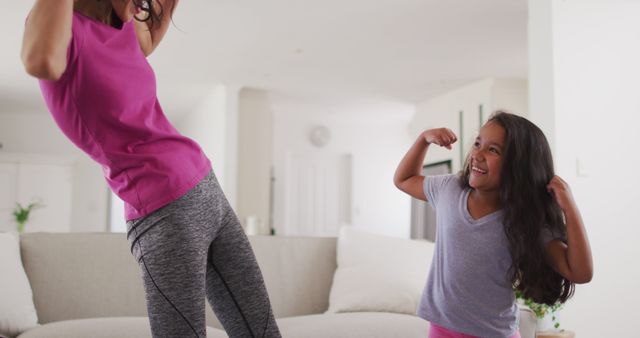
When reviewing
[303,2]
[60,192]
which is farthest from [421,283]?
[60,192]

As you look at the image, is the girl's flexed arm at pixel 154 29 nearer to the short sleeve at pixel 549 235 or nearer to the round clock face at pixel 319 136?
the short sleeve at pixel 549 235

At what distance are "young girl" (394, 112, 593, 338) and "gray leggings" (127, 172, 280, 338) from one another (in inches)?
23.1

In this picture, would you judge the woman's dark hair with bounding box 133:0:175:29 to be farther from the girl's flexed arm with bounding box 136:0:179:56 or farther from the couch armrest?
the couch armrest

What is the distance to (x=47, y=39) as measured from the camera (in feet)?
2.42

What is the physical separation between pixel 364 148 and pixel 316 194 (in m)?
1.24

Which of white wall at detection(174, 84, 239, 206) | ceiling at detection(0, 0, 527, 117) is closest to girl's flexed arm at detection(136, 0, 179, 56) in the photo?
ceiling at detection(0, 0, 527, 117)

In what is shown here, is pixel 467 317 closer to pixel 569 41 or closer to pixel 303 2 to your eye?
pixel 569 41

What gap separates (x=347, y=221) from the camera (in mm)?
9648

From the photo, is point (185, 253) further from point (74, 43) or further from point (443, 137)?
point (443, 137)

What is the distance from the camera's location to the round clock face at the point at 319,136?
9328 mm

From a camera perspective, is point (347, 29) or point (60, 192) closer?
point (347, 29)

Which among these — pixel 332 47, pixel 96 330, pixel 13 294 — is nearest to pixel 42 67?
pixel 96 330

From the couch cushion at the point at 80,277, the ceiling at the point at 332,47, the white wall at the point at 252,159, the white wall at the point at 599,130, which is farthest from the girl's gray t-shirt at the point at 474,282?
the white wall at the point at 252,159

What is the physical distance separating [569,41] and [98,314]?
2716 mm
